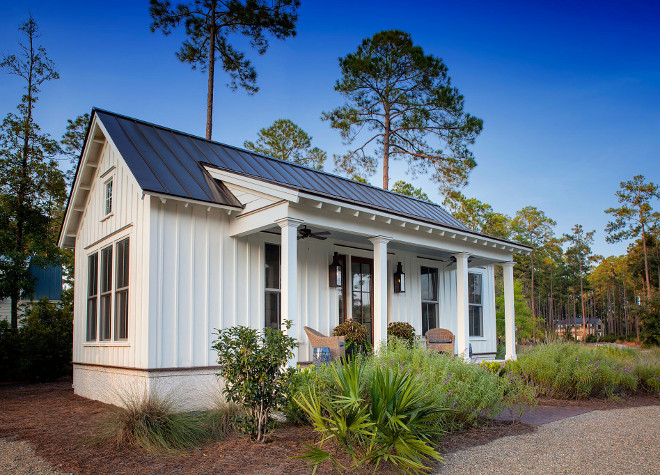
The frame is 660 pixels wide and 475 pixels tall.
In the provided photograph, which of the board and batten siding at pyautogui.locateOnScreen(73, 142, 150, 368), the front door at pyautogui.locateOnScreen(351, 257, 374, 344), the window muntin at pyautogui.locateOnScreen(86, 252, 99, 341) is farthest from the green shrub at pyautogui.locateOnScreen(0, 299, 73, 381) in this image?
the front door at pyautogui.locateOnScreen(351, 257, 374, 344)

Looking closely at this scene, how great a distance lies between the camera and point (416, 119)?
74.3 feet

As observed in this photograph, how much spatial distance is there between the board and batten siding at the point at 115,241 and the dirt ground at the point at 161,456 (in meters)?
1.17

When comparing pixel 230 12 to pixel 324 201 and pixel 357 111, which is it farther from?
pixel 324 201

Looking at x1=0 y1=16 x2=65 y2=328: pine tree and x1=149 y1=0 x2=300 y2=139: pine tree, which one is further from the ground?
x1=149 y1=0 x2=300 y2=139: pine tree

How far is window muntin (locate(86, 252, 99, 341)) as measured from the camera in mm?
10023

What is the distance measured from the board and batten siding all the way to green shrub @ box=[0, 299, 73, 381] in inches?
148

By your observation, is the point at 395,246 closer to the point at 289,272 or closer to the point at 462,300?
the point at 462,300

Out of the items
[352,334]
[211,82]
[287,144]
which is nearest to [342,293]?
[352,334]

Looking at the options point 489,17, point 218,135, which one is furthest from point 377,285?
Answer: point 218,135

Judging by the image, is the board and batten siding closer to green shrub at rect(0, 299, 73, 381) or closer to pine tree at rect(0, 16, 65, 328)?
green shrub at rect(0, 299, 73, 381)

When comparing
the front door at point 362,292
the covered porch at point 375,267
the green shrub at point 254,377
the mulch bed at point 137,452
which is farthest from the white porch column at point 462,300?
the green shrub at point 254,377

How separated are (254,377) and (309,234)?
3966 millimetres

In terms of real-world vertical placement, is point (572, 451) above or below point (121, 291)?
below

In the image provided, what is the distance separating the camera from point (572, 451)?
536 cm
